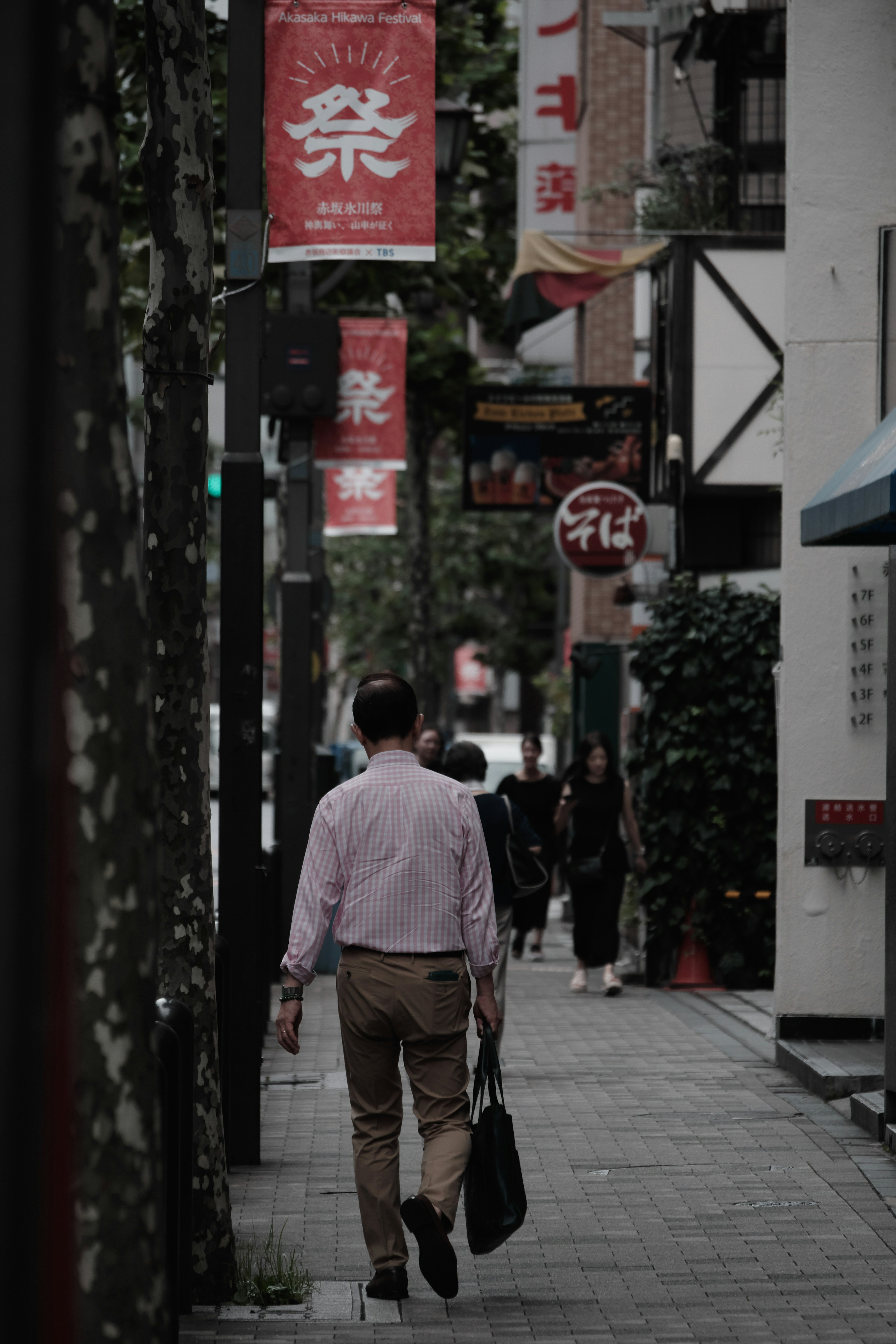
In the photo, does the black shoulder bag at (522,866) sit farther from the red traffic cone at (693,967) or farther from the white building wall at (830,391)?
the red traffic cone at (693,967)

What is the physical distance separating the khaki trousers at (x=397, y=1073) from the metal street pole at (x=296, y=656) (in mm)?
9077

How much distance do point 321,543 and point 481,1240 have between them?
12.6 m

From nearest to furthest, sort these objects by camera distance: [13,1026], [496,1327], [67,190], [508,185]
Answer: [13,1026] → [67,190] → [496,1327] → [508,185]

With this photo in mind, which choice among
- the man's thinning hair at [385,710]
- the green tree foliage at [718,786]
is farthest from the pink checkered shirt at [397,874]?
the green tree foliage at [718,786]

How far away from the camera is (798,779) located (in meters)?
10.1

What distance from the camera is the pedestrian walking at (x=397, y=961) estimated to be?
18.3 feet

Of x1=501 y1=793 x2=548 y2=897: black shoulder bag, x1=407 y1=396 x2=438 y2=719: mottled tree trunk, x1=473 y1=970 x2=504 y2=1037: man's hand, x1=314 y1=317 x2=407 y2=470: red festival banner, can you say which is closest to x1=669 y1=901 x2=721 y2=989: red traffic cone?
x1=314 y1=317 x2=407 y2=470: red festival banner

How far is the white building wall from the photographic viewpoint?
10.1 m

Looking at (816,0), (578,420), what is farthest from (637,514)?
(816,0)

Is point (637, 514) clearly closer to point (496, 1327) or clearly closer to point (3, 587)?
point (496, 1327)

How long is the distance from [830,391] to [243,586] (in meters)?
4.14

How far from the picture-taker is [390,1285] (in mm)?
5605

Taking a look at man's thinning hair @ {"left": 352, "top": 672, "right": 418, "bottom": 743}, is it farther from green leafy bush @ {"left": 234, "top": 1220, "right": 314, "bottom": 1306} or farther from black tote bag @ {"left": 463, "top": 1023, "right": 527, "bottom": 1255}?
green leafy bush @ {"left": 234, "top": 1220, "right": 314, "bottom": 1306}

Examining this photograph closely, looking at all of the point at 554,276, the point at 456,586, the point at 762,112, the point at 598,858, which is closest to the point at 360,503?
the point at 554,276
